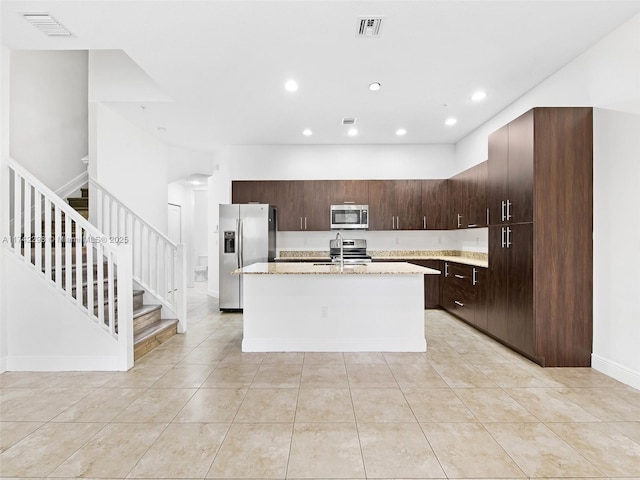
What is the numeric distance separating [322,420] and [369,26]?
293 centimetres

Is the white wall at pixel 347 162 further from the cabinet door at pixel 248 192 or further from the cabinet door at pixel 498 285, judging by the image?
the cabinet door at pixel 498 285

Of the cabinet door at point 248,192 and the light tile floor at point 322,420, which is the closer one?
the light tile floor at point 322,420

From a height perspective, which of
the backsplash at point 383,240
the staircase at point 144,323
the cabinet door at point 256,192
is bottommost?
the staircase at point 144,323

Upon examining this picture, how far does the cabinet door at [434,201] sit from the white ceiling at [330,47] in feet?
5.02

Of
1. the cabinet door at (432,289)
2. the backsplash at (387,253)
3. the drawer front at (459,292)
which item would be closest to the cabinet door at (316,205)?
the backsplash at (387,253)

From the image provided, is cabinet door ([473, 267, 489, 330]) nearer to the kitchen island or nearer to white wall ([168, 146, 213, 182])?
the kitchen island

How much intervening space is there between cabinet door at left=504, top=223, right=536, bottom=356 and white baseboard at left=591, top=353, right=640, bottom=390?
51 centimetres

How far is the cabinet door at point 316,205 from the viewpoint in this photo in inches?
248

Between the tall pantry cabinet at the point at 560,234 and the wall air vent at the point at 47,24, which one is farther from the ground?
the wall air vent at the point at 47,24

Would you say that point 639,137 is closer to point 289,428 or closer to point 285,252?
point 289,428

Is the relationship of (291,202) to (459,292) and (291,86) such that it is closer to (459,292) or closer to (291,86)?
(291,86)

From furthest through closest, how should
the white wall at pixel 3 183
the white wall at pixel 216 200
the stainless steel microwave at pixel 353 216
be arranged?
the white wall at pixel 216 200 → the stainless steel microwave at pixel 353 216 → the white wall at pixel 3 183

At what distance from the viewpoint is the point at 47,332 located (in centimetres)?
325

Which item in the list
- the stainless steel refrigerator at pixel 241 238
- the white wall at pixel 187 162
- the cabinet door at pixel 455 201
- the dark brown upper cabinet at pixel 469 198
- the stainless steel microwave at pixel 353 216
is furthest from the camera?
the white wall at pixel 187 162
